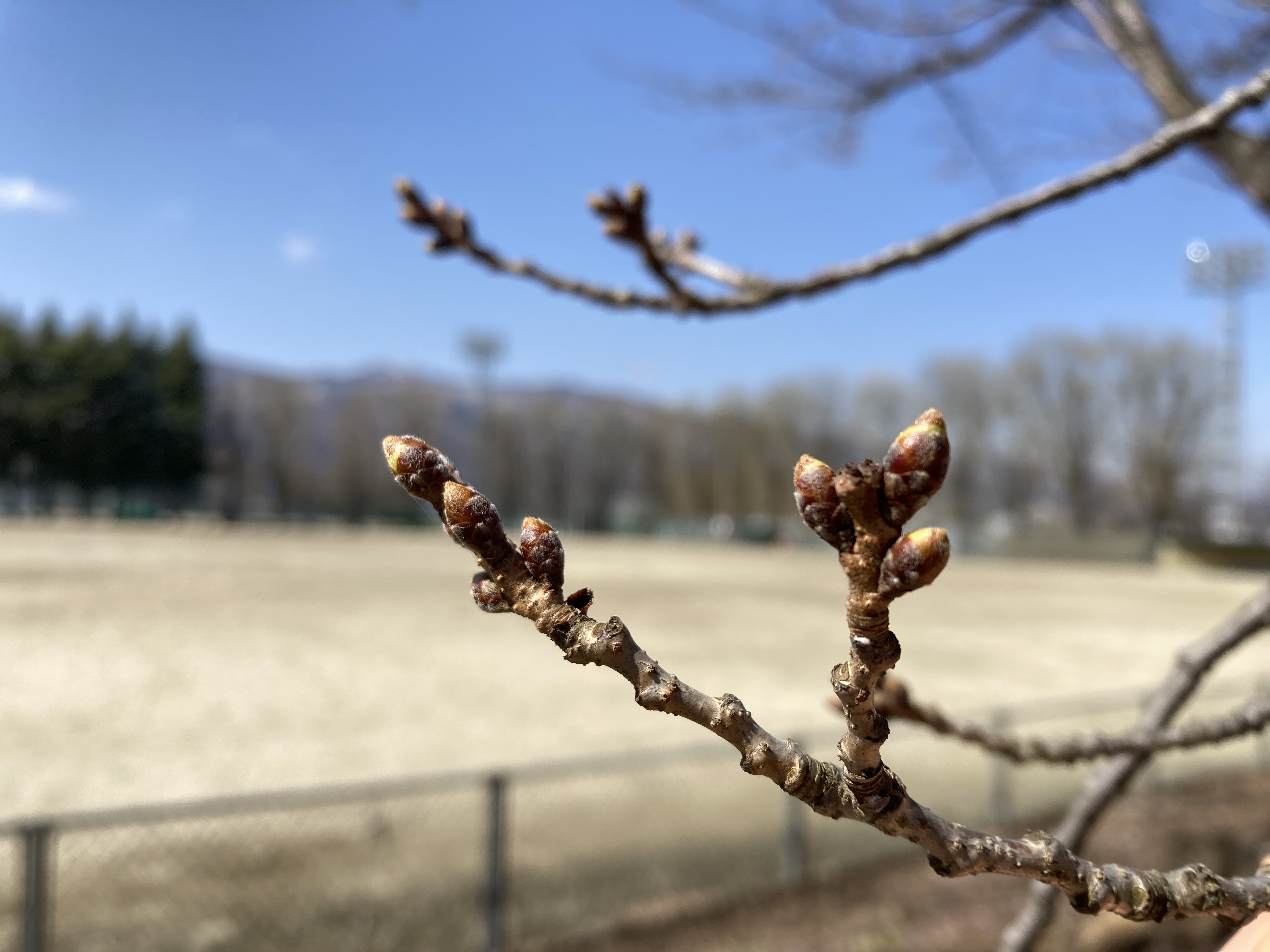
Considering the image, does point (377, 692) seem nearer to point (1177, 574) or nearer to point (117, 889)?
point (117, 889)

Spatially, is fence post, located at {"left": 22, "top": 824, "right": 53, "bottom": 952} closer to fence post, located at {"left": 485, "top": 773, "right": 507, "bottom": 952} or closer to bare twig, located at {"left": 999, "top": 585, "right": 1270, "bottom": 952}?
fence post, located at {"left": 485, "top": 773, "right": 507, "bottom": 952}

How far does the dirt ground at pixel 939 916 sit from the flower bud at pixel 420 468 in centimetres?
516

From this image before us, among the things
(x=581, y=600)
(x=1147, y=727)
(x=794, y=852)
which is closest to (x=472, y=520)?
(x=581, y=600)

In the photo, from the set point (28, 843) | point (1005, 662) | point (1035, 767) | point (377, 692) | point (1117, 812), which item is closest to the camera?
point (28, 843)

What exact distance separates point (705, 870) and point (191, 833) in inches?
156

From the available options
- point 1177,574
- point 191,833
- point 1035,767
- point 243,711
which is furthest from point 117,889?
point 1177,574

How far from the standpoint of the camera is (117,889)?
591 centimetres

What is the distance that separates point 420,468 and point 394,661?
14914mm

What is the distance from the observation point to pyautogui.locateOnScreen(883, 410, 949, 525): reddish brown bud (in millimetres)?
521

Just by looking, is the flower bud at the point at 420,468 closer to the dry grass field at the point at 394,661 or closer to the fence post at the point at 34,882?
the fence post at the point at 34,882

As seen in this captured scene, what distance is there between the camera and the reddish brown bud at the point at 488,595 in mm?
714

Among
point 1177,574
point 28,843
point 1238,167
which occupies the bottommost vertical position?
point 1177,574

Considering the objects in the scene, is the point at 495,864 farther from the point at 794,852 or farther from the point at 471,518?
the point at 471,518

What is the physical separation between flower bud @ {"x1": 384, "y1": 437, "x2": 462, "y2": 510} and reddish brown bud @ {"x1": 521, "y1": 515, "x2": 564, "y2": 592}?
69mm
